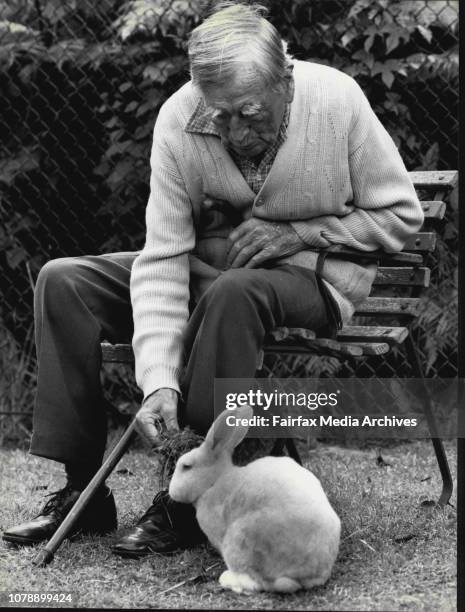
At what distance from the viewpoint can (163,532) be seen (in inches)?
101

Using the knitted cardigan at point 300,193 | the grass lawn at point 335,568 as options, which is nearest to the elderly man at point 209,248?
the knitted cardigan at point 300,193

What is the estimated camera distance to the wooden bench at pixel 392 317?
2.62m

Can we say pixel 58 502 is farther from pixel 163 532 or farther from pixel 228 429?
pixel 228 429

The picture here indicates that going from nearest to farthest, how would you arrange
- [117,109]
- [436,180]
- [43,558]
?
[43,558] < [436,180] < [117,109]

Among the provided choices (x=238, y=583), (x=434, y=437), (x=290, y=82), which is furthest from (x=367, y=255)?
(x=238, y=583)

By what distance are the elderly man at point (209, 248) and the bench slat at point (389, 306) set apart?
27cm

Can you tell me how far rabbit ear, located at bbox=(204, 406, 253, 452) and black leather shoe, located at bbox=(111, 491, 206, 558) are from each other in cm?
34

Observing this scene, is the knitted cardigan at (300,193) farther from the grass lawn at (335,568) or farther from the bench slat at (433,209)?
the grass lawn at (335,568)

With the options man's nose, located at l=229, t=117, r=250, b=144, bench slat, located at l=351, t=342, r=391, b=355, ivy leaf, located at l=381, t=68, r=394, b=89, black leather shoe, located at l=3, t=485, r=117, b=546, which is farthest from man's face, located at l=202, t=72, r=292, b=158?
ivy leaf, located at l=381, t=68, r=394, b=89

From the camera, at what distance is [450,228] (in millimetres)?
4062

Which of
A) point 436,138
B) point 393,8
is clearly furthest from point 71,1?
point 436,138
